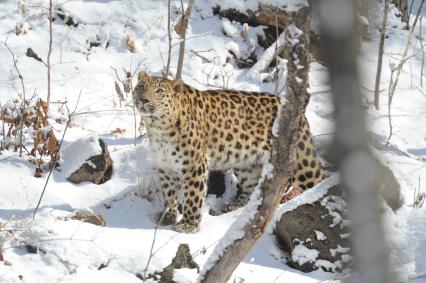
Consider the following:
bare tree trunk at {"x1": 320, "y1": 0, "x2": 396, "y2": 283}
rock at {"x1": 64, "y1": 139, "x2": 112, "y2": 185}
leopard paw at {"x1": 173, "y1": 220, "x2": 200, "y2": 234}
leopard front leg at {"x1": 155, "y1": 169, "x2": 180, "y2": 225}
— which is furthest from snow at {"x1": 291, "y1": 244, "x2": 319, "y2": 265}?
bare tree trunk at {"x1": 320, "y1": 0, "x2": 396, "y2": 283}

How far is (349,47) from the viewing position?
109 cm

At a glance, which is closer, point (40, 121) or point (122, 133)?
point (40, 121)

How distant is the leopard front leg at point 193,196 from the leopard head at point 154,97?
2.17ft

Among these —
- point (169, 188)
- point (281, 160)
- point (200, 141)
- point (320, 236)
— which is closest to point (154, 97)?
point (200, 141)

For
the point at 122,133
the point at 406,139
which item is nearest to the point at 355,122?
the point at 122,133

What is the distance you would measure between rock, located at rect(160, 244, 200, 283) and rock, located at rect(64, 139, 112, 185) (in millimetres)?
2271

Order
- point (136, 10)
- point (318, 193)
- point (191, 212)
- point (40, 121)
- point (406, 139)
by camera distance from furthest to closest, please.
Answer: point (136, 10), point (406, 139), point (40, 121), point (191, 212), point (318, 193)

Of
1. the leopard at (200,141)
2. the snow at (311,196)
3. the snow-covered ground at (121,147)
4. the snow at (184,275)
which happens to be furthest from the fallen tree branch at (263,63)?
the snow at (184,275)

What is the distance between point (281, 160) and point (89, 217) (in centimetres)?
300

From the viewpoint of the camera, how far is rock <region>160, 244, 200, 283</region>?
5.79 metres

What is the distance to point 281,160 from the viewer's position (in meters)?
4.26

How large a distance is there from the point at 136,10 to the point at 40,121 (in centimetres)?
373

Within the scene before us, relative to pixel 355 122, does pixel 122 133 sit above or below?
below

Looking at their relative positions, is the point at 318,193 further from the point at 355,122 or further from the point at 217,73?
the point at 355,122
